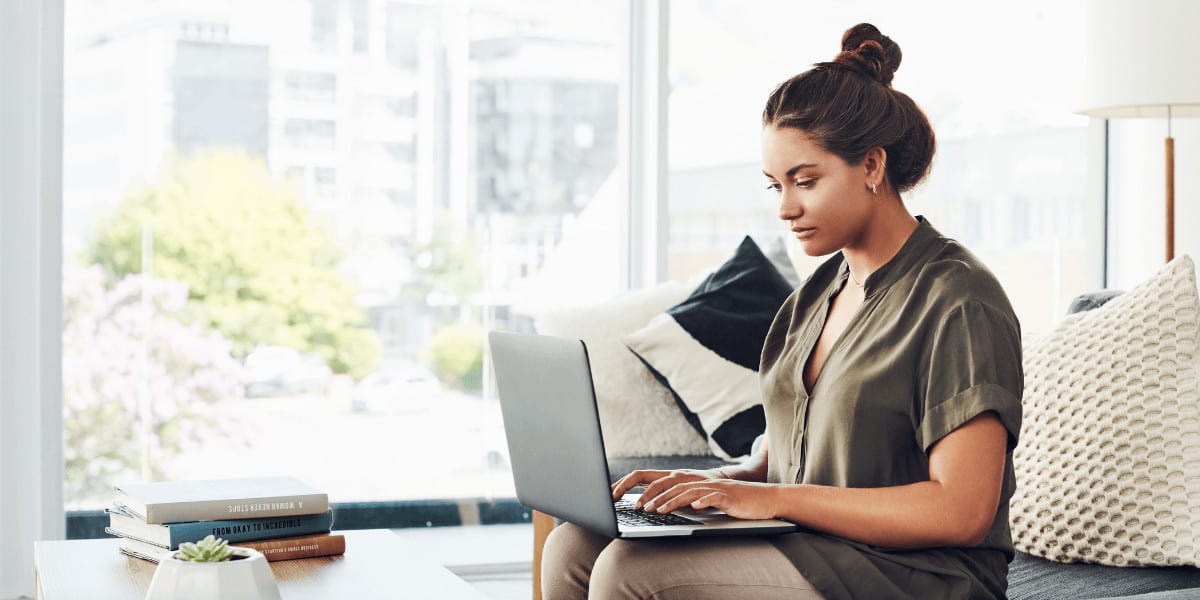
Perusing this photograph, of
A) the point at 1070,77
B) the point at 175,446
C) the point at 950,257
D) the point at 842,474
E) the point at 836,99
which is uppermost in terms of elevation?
the point at 1070,77

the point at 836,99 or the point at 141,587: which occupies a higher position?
the point at 836,99

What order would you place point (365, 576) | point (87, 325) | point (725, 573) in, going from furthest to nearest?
1. point (87, 325)
2. point (365, 576)
3. point (725, 573)

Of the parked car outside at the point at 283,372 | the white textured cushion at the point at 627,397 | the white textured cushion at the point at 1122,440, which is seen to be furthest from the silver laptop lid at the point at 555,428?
the parked car outside at the point at 283,372

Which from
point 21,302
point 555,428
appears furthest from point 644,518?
point 21,302

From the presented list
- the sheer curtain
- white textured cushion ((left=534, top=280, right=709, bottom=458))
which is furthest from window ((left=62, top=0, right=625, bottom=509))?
white textured cushion ((left=534, top=280, right=709, bottom=458))

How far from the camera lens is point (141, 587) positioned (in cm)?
154

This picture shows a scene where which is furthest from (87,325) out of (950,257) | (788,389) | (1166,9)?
(1166,9)

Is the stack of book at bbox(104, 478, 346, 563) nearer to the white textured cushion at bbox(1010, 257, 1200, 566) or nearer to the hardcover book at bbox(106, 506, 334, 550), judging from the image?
the hardcover book at bbox(106, 506, 334, 550)

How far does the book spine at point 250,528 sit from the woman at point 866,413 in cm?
34

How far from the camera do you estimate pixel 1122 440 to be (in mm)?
1765

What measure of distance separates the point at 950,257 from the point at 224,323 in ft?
7.75

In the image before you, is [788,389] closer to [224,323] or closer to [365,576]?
[365,576]

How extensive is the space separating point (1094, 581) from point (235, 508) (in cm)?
117

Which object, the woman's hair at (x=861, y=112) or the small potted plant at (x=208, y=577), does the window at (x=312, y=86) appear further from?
the small potted plant at (x=208, y=577)
